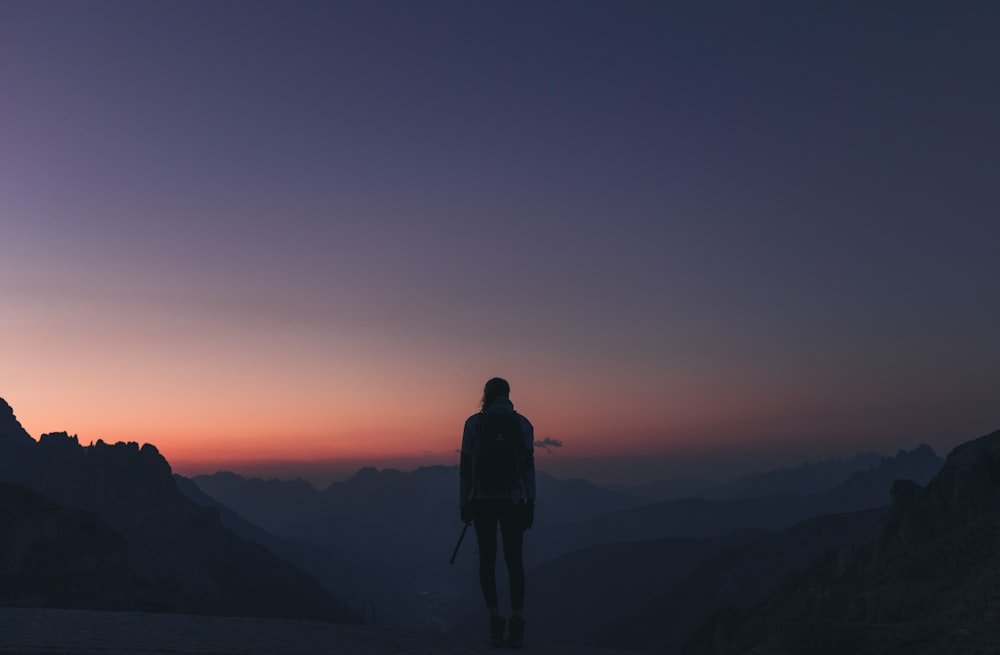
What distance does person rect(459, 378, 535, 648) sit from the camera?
32.4 ft

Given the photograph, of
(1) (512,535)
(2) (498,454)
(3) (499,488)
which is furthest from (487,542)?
(2) (498,454)

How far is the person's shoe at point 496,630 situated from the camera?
993 cm

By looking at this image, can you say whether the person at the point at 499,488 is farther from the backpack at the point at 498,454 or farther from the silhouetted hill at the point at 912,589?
the silhouetted hill at the point at 912,589

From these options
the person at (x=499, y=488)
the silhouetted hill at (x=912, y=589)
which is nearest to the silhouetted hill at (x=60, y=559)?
the silhouetted hill at (x=912, y=589)

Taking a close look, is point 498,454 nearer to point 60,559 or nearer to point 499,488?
point 499,488

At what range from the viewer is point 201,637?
974 centimetres

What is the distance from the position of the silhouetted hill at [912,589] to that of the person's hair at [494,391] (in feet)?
14.4

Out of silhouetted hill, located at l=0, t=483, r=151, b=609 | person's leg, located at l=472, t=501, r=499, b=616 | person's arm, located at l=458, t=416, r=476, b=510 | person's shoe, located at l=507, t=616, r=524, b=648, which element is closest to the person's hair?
person's arm, located at l=458, t=416, r=476, b=510

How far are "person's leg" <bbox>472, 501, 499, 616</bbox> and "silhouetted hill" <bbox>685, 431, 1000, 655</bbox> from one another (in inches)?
135

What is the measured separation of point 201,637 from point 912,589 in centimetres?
3498

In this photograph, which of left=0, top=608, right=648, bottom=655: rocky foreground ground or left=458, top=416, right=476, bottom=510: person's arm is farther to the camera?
left=458, top=416, right=476, bottom=510: person's arm

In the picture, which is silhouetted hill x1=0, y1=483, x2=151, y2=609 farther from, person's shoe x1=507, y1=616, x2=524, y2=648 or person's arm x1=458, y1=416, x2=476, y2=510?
person's shoe x1=507, y1=616, x2=524, y2=648

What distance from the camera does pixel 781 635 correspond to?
941 cm

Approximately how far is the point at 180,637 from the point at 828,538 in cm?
20432
